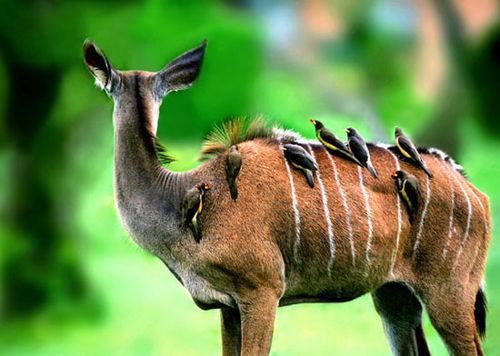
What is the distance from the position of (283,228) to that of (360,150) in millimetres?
409

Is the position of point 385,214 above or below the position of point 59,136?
below

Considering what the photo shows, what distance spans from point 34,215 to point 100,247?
2817 millimetres

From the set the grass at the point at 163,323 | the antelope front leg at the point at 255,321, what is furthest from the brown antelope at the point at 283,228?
the grass at the point at 163,323

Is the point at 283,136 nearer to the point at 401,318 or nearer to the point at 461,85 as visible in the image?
the point at 401,318

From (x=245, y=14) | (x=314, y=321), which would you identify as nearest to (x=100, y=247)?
(x=245, y=14)

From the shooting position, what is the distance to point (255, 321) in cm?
389

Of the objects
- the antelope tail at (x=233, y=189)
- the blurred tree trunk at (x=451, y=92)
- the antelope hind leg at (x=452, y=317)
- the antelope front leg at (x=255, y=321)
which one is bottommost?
the antelope front leg at (x=255, y=321)

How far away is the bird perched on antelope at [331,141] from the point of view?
420 centimetres

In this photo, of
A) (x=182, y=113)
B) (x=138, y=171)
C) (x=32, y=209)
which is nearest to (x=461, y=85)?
(x=182, y=113)

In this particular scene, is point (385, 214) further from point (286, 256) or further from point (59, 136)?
point (59, 136)

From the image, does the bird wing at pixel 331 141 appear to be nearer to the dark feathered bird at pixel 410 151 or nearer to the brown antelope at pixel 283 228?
the brown antelope at pixel 283 228

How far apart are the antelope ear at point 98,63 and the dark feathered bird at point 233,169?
48 centimetres

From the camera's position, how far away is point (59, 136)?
7.96 metres

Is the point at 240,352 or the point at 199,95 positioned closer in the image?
the point at 240,352
